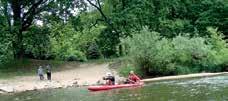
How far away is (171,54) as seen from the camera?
4647 centimetres

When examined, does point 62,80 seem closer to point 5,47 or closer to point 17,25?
point 5,47

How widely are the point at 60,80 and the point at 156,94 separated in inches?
620

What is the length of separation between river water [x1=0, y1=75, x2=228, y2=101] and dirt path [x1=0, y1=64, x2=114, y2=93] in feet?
8.58

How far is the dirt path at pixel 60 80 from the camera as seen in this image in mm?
42562

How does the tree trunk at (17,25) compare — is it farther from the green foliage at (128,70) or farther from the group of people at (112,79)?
the group of people at (112,79)

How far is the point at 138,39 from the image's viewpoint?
45406mm

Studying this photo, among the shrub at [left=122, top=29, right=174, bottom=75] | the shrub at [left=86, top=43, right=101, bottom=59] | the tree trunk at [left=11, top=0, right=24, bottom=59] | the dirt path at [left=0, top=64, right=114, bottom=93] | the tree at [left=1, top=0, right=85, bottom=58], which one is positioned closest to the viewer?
the dirt path at [left=0, top=64, right=114, bottom=93]

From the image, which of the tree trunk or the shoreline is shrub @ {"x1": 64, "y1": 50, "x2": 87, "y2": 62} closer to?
the tree trunk

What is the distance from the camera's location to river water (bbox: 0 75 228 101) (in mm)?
29675

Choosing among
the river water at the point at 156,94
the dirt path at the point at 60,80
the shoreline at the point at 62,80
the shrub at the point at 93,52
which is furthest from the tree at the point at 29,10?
the shrub at the point at 93,52

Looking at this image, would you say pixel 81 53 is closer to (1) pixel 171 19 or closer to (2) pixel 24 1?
(1) pixel 171 19

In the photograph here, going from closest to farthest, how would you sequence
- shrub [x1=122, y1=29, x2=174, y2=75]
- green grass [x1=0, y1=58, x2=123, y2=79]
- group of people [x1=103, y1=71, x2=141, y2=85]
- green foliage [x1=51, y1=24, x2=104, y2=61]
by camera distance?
group of people [x1=103, y1=71, x2=141, y2=85], shrub [x1=122, y1=29, x2=174, y2=75], green grass [x1=0, y1=58, x2=123, y2=79], green foliage [x1=51, y1=24, x2=104, y2=61]

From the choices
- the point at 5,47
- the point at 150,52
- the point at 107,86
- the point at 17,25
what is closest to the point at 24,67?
the point at 5,47

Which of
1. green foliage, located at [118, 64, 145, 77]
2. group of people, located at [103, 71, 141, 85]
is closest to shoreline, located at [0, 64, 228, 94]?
green foliage, located at [118, 64, 145, 77]
